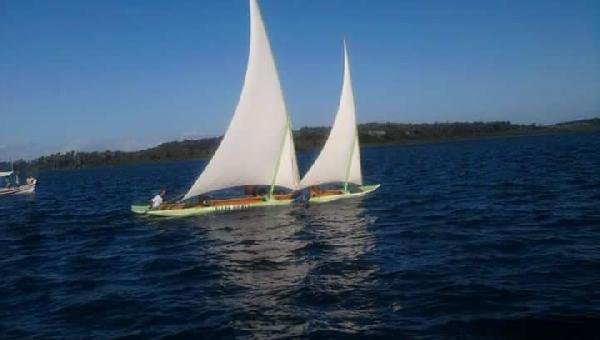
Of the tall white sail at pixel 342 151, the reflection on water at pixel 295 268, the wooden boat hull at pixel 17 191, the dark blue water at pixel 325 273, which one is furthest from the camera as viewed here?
the wooden boat hull at pixel 17 191

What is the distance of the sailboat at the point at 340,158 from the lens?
44.7 metres

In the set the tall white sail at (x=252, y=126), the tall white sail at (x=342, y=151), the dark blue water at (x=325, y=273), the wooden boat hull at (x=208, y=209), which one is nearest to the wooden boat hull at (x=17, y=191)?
the dark blue water at (x=325, y=273)

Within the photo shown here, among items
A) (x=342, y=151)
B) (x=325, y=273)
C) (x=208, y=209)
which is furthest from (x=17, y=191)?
(x=325, y=273)

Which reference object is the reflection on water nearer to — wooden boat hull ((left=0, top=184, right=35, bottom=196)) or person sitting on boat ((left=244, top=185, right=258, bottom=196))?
person sitting on boat ((left=244, top=185, right=258, bottom=196))

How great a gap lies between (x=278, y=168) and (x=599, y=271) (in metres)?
26.1

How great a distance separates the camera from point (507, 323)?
1563cm

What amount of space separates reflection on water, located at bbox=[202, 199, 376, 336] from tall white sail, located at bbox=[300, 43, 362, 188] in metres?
5.81

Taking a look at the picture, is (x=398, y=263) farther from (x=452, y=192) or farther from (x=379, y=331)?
(x=452, y=192)

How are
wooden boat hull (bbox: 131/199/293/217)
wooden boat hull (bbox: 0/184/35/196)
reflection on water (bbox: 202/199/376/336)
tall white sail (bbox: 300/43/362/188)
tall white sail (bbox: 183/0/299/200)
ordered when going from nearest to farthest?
reflection on water (bbox: 202/199/376/336) → tall white sail (bbox: 183/0/299/200) → wooden boat hull (bbox: 131/199/293/217) → tall white sail (bbox: 300/43/362/188) → wooden boat hull (bbox: 0/184/35/196)

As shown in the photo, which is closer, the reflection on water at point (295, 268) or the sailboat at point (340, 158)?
the reflection on water at point (295, 268)

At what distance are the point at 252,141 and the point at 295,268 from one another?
18.5 m

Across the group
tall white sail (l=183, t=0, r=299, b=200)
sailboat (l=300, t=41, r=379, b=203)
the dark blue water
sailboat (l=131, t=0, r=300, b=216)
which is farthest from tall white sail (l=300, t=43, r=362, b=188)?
tall white sail (l=183, t=0, r=299, b=200)

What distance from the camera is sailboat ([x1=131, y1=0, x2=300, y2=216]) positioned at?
4062 cm

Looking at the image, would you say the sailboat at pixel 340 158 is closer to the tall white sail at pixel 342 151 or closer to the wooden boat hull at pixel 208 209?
the tall white sail at pixel 342 151
